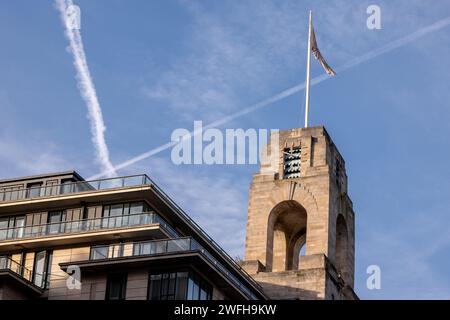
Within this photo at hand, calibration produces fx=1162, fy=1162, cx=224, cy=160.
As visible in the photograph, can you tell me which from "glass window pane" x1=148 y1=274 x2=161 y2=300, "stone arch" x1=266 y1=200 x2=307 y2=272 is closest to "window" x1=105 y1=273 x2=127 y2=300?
"glass window pane" x1=148 y1=274 x2=161 y2=300

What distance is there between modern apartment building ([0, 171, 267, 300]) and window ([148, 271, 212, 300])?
0.07 meters

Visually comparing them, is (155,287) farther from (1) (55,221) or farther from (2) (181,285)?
(1) (55,221)

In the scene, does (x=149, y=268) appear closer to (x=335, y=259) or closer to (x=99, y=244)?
(x=99, y=244)

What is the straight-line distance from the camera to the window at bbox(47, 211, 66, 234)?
8956 cm

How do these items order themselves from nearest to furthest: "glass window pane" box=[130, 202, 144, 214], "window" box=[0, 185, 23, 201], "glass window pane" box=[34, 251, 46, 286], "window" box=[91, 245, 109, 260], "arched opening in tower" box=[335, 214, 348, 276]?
"window" box=[91, 245, 109, 260]
"glass window pane" box=[34, 251, 46, 286]
"glass window pane" box=[130, 202, 144, 214]
"window" box=[0, 185, 23, 201]
"arched opening in tower" box=[335, 214, 348, 276]

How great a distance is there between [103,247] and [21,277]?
6645 millimetres

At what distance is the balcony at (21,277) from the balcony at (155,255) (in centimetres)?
269

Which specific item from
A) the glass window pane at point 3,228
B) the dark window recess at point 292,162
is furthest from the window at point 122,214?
the dark window recess at point 292,162

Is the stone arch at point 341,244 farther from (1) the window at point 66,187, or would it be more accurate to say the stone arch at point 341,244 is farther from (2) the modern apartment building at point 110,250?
(1) the window at point 66,187

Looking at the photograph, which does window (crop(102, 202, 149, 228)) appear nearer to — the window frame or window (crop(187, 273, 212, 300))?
the window frame

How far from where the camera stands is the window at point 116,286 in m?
82.7

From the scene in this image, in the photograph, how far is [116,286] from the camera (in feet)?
273

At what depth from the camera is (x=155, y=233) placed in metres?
85.9
